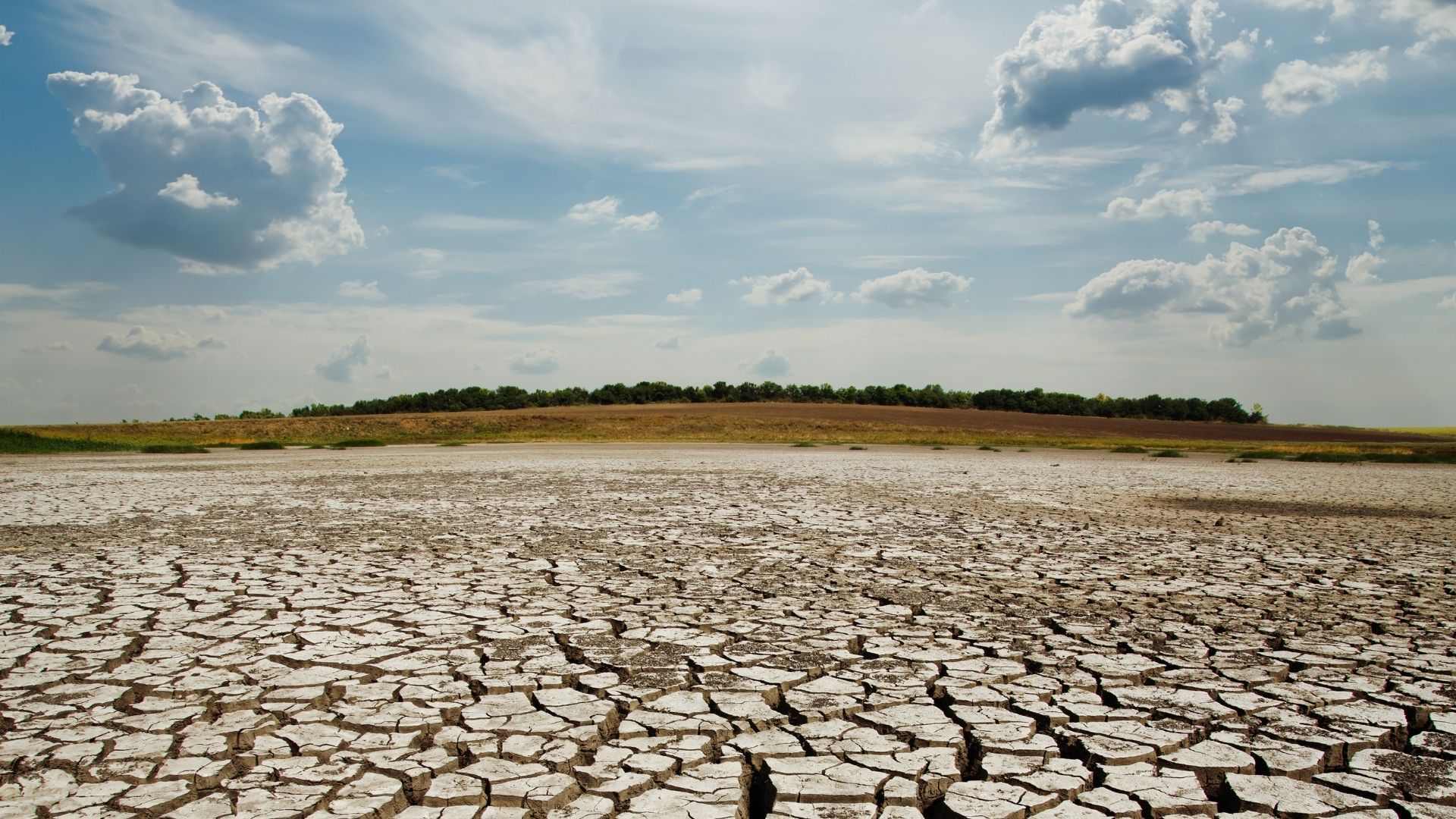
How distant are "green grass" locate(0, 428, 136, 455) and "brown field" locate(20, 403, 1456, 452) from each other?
27.0 feet

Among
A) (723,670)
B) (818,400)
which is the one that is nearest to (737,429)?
(818,400)

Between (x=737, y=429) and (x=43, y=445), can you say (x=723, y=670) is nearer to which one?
(x=43, y=445)

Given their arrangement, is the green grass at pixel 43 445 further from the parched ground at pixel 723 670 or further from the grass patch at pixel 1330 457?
the grass patch at pixel 1330 457

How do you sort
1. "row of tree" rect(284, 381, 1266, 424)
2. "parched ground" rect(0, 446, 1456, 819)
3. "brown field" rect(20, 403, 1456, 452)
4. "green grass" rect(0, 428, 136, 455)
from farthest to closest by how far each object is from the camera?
"row of tree" rect(284, 381, 1266, 424), "brown field" rect(20, 403, 1456, 452), "green grass" rect(0, 428, 136, 455), "parched ground" rect(0, 446, 1456, 819)

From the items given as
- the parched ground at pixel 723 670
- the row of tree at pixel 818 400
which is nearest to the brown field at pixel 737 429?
the row of tree at pixel 818 400

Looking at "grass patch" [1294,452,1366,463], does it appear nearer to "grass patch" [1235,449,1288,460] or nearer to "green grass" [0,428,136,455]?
"grass patch" [1235,449,1288,460]

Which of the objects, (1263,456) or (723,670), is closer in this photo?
(723,670)

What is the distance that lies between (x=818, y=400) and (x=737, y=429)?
22.1m

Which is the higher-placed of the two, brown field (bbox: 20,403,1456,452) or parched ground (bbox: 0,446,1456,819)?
brown field (bbox: 20,403,1456,452)

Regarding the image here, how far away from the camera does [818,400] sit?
62.4 meters

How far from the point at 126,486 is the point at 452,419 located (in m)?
33.5

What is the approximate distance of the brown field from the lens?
3838cm

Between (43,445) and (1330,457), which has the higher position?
(43,445)

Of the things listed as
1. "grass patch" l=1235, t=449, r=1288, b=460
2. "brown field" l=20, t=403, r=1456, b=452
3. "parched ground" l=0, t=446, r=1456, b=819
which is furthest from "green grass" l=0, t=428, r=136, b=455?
"grass patch" l=1235, t=449, r=1288, b=460
